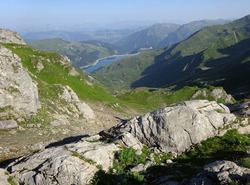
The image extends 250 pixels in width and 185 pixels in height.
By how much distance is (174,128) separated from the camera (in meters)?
21.2

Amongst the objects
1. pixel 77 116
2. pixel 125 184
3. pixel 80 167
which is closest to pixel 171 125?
pixel 125 184

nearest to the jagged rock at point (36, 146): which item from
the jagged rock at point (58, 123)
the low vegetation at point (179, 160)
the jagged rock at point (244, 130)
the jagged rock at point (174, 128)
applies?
the jagged rock at point (58, 123)

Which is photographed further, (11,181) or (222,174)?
(11,181)

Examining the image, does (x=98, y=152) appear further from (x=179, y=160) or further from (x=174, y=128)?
(x=174, y=128)

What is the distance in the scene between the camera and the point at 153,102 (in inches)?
4134

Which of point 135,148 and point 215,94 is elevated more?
point 135,148

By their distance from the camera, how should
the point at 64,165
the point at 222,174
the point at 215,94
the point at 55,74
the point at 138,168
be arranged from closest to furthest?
the point at 222,174, the point at 64,165, the point at 138,168, the point at 55,74, the point at 215,94

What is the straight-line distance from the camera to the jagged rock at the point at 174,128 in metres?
20.7

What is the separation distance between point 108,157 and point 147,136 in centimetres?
598

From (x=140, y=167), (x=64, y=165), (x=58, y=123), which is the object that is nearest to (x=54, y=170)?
(x=64, y=165)

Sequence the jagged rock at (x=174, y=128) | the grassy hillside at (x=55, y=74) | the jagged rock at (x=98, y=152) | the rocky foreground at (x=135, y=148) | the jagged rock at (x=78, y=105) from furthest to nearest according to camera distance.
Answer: the grassy hillside at (x=55, y=74), the jagged rock at (x=78, y=105), the jagged rock at (x=174, y=128), the jagged rock at (x=98, y=152), the rocky foreground at (x=135, y=148)

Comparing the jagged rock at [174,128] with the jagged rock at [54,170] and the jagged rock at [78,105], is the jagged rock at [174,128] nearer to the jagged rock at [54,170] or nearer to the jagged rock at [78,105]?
the jagged rock at [54,170]

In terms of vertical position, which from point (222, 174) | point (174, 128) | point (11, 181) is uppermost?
point (222, 174)

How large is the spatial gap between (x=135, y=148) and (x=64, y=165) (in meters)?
7.46
